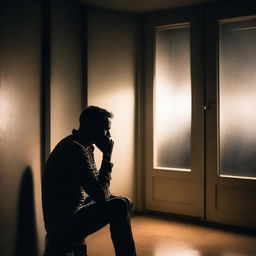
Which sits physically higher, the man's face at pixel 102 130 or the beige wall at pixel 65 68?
the beige wall at pixel 65 68

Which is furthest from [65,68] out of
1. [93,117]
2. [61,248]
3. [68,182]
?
[61,248]

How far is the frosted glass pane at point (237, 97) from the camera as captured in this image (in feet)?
11.5

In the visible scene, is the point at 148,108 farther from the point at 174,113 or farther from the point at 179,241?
the point at 179,241

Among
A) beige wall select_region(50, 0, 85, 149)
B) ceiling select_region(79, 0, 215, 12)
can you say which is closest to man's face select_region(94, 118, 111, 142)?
beige wall select_region(50, 0, 85, 149)

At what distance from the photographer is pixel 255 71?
3.47 metres

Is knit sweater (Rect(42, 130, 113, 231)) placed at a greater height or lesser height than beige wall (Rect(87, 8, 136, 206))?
lesser

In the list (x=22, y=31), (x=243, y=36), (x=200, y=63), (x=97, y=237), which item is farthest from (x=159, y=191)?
(x=22, y=31)

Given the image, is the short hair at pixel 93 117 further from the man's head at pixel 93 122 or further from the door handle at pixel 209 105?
the door handle at pixel 209 105

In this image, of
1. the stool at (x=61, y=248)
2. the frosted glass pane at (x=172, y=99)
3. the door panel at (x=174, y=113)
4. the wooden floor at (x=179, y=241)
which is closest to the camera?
the stool at (x=61, y=248)

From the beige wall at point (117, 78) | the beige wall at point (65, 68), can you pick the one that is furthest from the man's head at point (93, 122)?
the beige wall at point (117, 78)

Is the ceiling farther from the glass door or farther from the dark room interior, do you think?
the glass door

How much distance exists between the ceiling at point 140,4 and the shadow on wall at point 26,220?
6.29 ft

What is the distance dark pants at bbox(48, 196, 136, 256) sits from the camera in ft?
6.96

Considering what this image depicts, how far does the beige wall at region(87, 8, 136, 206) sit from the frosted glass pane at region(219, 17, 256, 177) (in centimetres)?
101
